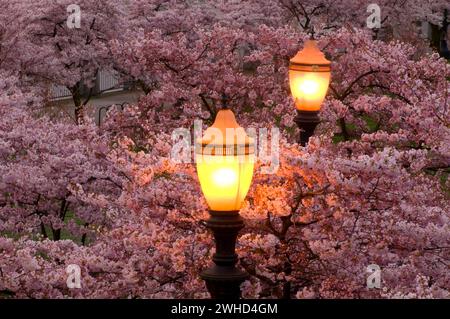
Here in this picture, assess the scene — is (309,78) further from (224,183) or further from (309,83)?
(224,183)

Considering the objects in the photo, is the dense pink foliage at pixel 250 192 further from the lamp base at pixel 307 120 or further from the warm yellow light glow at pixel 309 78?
the warm yellow light glow at pixel 309 78

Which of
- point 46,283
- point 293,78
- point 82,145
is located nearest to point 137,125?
point 82,145

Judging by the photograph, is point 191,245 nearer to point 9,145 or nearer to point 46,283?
point 46,283

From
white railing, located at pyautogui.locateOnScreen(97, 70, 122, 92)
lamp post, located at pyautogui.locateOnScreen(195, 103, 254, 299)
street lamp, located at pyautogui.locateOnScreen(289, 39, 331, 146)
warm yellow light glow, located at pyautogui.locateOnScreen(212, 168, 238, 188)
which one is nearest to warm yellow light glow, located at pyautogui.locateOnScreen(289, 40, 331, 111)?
street lamp, located at pyautogui.locateOnScreen(289, 39, 331, 146)

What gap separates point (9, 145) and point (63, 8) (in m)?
14.4

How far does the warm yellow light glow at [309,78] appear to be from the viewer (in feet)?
38.0

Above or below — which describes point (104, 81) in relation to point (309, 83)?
below

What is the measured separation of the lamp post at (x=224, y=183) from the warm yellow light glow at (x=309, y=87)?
171 inches

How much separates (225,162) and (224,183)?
159mm

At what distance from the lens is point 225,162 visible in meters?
6.98

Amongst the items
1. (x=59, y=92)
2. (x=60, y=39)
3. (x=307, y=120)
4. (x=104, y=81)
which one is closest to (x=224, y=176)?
(x=307, y=120)

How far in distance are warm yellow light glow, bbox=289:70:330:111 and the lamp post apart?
4.33 meters

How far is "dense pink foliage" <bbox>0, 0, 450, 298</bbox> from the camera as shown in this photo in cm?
941

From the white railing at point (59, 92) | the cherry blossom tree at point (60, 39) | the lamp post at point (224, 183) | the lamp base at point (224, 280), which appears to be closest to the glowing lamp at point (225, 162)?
the lamp post at point (224, 183)
